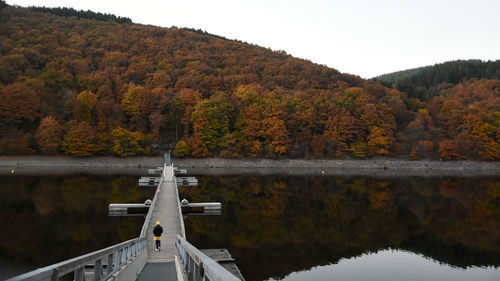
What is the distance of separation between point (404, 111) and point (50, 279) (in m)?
92.3

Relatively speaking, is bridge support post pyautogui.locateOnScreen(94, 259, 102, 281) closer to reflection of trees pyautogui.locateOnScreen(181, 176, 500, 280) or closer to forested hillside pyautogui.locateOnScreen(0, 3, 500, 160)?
reflection of trees pyautogui.locateOnScreen(181, 176, 500, 280)

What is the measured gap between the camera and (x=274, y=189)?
123ft

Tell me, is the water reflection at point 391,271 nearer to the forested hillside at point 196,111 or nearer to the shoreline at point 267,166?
the shoreline at point 267,166

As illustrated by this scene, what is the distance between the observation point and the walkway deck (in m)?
12.6

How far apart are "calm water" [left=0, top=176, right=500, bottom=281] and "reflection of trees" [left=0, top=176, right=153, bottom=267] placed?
5 cm

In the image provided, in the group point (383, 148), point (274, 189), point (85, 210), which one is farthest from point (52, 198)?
point (383, 148)

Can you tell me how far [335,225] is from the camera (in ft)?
75.0

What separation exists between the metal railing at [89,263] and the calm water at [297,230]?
6375mm

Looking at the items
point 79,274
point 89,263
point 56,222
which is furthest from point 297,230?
point 79,274

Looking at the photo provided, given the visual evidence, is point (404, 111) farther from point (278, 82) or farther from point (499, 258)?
point (499, 258)

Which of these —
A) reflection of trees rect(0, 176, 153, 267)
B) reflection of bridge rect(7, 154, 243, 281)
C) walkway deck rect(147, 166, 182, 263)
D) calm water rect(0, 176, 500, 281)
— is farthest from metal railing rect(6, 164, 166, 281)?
reflection of trees rect(0, 176, 153, 267)

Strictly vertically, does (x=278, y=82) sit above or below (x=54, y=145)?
above

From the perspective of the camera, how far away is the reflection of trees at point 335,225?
17266mm

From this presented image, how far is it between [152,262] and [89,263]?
7.08 meters
